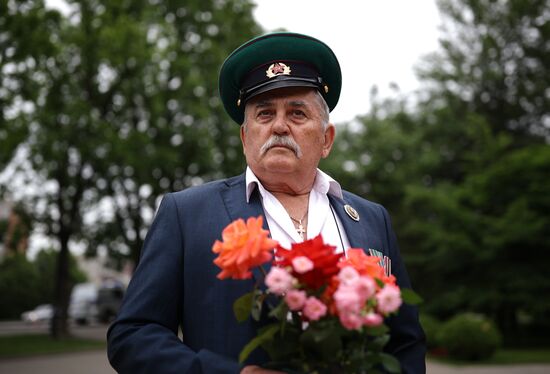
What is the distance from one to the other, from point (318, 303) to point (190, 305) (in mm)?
793

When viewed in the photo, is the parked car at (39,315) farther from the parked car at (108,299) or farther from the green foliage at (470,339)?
the green foliage at (470,339)

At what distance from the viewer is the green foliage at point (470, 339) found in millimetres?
16641

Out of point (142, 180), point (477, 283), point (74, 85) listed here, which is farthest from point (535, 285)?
point (74, 85)

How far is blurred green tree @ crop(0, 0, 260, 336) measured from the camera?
18797mm

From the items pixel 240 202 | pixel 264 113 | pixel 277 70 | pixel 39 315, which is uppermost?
pixel 277 70

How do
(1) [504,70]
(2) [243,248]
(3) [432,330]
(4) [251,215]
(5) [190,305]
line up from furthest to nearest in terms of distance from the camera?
(1) [504,70], (3) [432,330], (4) [251,215], (5) [190,305], (2) [243,248]

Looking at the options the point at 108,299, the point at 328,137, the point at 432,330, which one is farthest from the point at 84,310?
the point at 328,137

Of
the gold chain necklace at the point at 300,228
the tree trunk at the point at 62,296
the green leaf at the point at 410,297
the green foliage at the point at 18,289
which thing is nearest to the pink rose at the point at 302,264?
the green leaf at the point at 410,297

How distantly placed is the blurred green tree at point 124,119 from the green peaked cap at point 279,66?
15.9m

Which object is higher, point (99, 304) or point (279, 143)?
point (279, 143)

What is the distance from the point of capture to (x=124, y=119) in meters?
21.0

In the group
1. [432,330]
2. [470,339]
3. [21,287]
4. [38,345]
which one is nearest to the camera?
[470,339]

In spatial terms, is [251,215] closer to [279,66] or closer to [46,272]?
[279,66]

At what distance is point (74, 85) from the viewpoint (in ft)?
64.2
